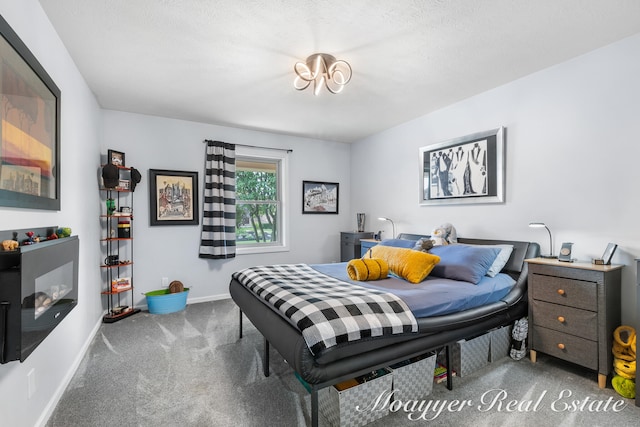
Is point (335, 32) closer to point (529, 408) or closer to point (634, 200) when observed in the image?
point (634, 200)

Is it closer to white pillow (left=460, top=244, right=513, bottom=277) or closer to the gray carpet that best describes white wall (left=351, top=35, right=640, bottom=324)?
white pillow (left=460, top=244, right=513, bottom=277)

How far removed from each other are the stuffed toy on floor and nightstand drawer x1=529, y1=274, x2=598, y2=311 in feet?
0.83

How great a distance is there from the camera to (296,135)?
478 cm

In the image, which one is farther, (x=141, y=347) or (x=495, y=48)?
(x=141, y=347)

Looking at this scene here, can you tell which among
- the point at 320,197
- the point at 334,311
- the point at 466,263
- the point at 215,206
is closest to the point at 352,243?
the point at 320,197

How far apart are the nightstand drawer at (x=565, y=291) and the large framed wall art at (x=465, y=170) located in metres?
0.95

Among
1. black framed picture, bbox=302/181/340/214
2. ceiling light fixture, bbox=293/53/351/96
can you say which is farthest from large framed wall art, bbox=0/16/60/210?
black framed picture, bbox=302/181/340/214

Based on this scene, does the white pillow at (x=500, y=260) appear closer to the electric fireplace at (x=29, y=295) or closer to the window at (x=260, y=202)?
the window at (x=260, y=202)

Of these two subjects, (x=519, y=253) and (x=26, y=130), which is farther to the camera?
(x=519, y=253)

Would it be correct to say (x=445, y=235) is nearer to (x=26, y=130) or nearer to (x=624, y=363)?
(x=624, y=363)

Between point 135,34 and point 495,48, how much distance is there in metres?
2.72

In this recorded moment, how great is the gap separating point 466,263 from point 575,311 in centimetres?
77

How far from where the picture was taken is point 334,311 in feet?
5.34

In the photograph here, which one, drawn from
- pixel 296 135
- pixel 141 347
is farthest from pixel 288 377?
pixel 296 135
